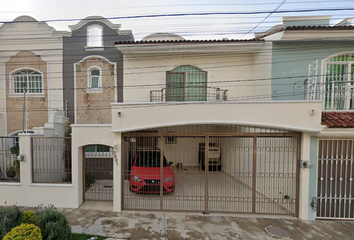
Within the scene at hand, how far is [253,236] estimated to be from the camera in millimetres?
4477

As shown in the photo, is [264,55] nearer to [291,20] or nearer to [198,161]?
[291,20]

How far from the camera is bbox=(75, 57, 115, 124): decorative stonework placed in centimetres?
900

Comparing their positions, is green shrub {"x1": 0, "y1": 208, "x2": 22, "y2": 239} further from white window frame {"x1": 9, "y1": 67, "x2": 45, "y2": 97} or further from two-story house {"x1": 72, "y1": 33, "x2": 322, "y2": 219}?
white window frame {"x1": 9, "y1": 67, "x2": 45, "y2": 97}

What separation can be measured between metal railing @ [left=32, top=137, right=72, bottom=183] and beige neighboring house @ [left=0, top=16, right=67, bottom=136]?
342 centimetres

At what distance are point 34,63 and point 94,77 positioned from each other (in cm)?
323

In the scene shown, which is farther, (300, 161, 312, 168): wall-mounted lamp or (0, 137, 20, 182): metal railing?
(0, 137, 20, 182): metal railing

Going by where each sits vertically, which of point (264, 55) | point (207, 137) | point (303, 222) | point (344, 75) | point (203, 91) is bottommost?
point (303, 222)

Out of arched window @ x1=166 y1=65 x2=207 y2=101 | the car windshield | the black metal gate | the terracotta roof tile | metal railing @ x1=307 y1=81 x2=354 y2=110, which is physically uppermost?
arched window @ x1=166 y1=65 x2=207 y2=101

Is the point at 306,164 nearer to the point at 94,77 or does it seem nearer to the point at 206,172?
the point at 206,172

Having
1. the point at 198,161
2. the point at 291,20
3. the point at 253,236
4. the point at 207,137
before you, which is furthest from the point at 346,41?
the point at 253,236

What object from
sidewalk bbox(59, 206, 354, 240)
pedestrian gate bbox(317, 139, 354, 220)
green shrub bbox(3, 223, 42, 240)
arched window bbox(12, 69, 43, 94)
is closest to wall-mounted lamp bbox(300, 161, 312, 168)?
pedestrian gate bbox(317, 139, 354, 220)

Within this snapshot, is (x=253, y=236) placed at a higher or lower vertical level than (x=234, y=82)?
lower

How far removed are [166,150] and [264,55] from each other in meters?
6.23

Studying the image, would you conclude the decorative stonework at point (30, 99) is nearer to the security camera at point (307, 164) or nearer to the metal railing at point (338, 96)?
the security camera at point (307, 164)
